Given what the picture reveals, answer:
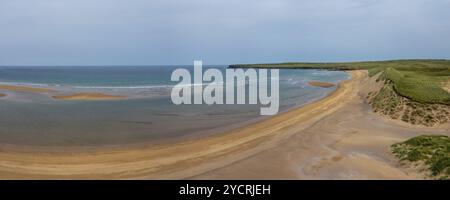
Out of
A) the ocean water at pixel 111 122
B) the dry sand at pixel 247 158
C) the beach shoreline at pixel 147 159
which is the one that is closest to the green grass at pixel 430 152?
the dry sand at pixel 247 158

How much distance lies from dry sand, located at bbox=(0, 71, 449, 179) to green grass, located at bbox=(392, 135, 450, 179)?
19.4 inches

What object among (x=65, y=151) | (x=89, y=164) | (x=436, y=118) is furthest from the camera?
(x=436, y=118)

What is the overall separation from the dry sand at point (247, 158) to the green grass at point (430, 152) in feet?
1.62

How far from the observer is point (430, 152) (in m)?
12.6

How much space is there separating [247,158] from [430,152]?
6562 millimetres

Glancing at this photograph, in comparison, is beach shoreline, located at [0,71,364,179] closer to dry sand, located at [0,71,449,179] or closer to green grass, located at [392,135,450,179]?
dry sand, located at [0,71,449,179]

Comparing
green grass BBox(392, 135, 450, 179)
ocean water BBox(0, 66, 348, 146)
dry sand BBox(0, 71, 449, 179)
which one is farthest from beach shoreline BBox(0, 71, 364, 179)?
green grass BBox(392, 135, 450, 179)

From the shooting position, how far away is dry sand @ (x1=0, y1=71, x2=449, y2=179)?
1205 cm

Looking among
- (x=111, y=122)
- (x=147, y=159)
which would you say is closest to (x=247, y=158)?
(x=147, y=159)

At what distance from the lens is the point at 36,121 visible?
75.6 ft

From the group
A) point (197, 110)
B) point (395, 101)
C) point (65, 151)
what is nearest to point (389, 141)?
point (395, 101)

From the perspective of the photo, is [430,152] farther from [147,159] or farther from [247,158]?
[147,159]

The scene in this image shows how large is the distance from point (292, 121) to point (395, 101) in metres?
8.02
